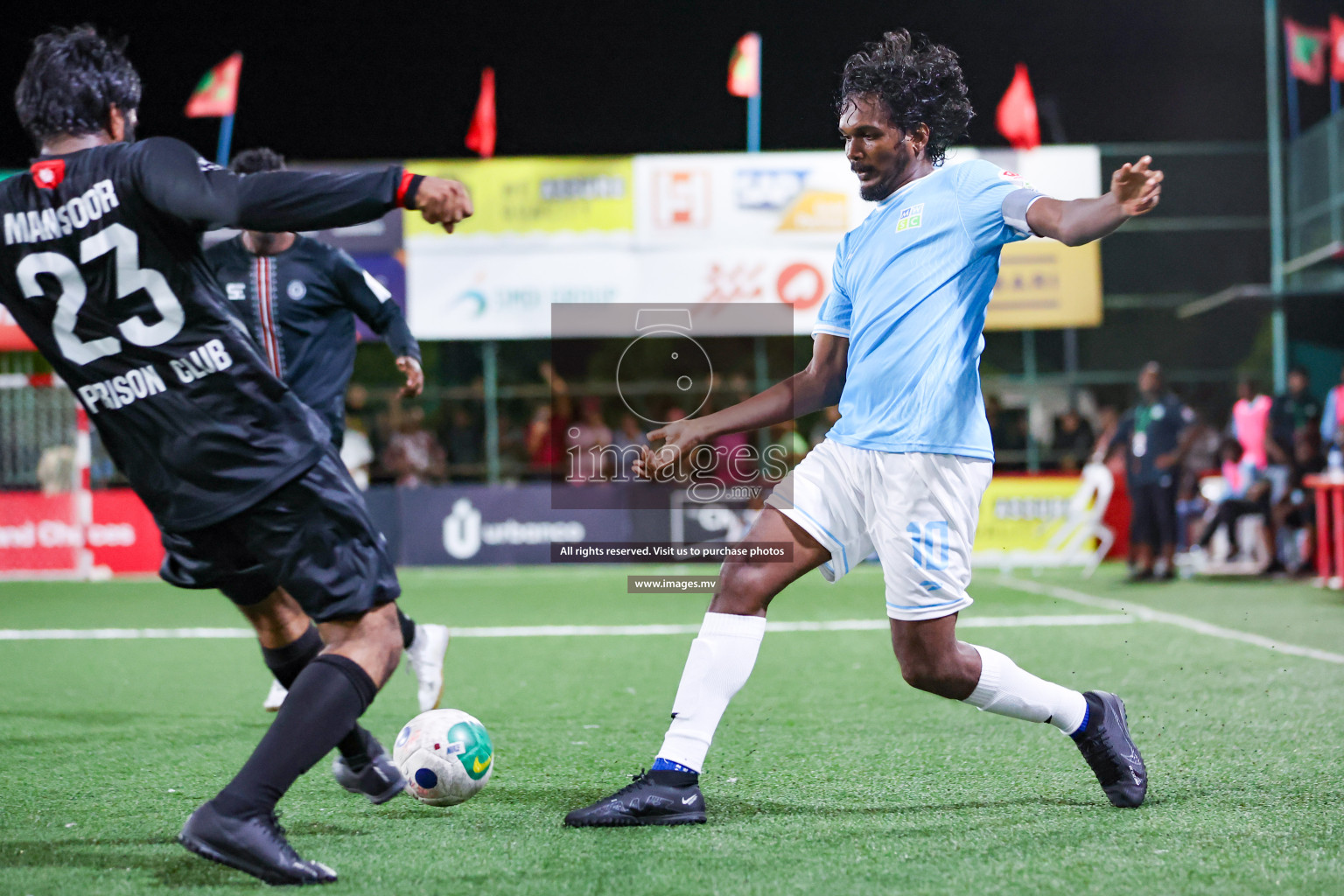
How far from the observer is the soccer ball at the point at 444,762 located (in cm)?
373

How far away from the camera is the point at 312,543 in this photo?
3129 mm

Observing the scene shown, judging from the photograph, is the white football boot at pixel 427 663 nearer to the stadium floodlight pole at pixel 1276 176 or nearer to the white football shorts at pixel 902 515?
the white football shorts at pixel 902 515

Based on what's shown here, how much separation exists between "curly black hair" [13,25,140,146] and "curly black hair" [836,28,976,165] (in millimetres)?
2058

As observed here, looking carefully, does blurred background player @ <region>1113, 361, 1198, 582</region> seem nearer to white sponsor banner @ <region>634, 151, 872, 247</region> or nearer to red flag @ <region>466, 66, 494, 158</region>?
white sponsor banner @ <region>634, 151, 872, 247</region>

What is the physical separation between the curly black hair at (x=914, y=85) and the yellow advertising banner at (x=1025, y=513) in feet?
41.9

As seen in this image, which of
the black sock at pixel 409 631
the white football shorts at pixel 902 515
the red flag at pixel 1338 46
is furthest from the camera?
the red flag at pixel 1338 46

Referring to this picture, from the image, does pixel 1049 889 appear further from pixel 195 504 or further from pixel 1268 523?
pixel 1268 523

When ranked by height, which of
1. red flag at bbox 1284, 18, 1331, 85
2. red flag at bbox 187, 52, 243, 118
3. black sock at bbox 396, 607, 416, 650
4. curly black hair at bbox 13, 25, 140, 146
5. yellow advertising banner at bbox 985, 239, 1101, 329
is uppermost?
red flag at bbox 1284, 18, 1331, 85

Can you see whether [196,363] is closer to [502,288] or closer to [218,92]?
[502,288]

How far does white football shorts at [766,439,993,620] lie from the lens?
3.53 metres

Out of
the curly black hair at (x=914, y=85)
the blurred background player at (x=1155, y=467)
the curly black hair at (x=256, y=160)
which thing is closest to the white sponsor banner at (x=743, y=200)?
the blurred background player at (x=1155, y=467)

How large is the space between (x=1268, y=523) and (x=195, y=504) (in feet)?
42.1

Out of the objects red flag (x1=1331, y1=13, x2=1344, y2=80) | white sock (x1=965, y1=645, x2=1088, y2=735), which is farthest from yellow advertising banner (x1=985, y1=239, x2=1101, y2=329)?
white sock (x1=965, y1=645, x2=1088, y2=735)

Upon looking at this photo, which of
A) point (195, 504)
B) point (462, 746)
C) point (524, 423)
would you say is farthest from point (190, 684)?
point (524, 423)
